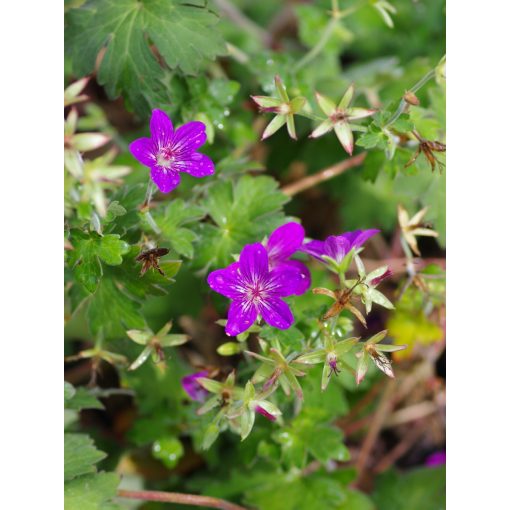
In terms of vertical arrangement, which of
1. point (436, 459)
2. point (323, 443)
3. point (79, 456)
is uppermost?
point (79, 456)

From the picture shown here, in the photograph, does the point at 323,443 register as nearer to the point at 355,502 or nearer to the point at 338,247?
the point at 355,502

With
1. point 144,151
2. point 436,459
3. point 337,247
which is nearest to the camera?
point 144,151

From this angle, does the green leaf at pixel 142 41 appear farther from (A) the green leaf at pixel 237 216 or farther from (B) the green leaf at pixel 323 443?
(B) the green leaf at pixel 323 443

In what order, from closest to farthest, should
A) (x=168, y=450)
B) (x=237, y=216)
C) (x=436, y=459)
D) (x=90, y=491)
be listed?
(x=90, y=491) → (x=237, y=216) → (x=168, y=450) → (x=436, y=459)

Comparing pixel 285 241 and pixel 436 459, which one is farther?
pixel 436 459

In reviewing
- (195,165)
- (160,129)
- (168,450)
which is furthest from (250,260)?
(168,450)

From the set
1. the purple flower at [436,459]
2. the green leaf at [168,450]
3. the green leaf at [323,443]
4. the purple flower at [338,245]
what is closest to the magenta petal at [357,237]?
the purple flower at [338,245]
